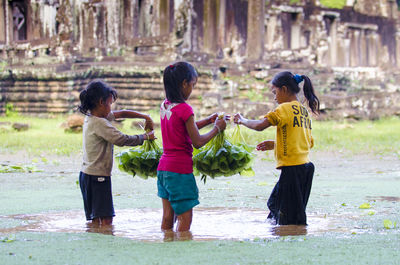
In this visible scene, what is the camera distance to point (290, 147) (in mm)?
4852

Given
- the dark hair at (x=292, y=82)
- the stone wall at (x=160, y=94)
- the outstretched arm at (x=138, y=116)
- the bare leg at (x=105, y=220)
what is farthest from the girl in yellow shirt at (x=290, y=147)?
the stone wall at (x=160, y=94)

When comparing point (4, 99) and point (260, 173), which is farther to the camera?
point (4, 99)

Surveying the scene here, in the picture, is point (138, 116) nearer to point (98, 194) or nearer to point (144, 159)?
point (144, 159)

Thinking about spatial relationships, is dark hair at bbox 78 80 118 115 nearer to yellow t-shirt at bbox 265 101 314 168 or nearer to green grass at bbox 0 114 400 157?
yellow t-shirt at bbox 265 101 314 168

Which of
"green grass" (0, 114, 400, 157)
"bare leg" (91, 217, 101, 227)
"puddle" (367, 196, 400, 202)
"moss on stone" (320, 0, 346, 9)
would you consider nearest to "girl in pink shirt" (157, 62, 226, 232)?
"bare leg" (91, 217, 101, 227)

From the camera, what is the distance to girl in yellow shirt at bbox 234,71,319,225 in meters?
4.83

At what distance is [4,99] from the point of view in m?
21.8

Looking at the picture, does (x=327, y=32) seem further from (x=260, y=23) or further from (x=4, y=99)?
(x=4, y=99)

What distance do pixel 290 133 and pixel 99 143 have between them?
4.60ft

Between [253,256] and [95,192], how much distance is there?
5.74 ft

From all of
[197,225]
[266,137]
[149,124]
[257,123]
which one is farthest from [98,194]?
[266,137]

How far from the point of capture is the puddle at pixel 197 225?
176 inches

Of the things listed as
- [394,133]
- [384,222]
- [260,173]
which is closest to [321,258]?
[384,222]

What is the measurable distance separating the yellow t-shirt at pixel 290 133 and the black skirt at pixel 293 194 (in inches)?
2.6
